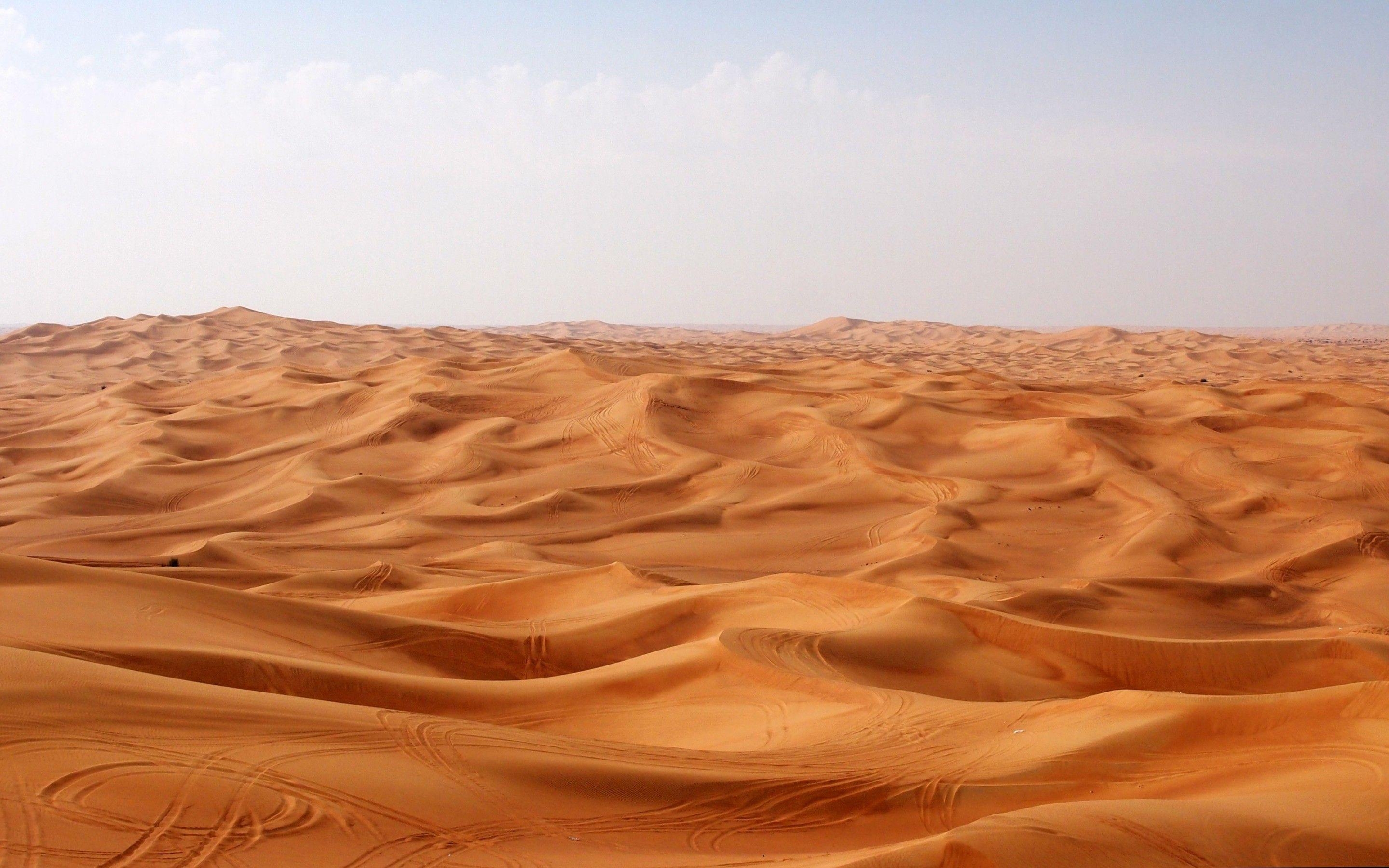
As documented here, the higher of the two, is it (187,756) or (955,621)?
(187,756)

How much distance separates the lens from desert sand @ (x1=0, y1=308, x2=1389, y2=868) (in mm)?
3938

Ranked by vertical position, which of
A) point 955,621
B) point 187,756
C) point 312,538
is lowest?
point 312,538

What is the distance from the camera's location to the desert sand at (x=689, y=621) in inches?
155

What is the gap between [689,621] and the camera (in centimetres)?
823

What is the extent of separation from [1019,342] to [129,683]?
5435 centimetres

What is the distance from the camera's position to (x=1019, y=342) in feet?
181

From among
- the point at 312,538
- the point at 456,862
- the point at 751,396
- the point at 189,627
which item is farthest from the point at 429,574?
the point at 751,396

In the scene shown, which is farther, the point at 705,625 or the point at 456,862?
the point at 705,625

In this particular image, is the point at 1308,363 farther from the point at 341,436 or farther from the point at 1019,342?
the point at 341,436

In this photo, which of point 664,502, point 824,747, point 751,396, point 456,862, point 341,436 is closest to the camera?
point 456,862

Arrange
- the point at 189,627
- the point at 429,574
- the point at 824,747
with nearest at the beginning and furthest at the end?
the point at 824,747
the point at 189,627
the point at 429,574

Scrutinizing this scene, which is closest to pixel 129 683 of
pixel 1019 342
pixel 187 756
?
pixel 187 756

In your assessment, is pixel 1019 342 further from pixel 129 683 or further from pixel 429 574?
pixel 129 683

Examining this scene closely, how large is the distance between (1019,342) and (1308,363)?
48.7 feet
